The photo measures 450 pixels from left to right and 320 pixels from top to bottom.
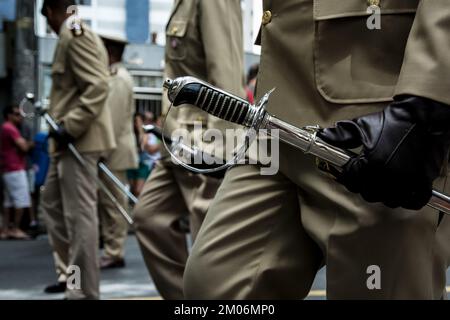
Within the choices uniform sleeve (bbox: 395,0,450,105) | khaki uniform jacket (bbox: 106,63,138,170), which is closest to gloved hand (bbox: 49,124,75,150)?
khaki uniform jacket (bbox: 106,63,138,170)

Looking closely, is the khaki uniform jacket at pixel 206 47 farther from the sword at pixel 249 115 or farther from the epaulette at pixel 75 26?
the sword at pixel 249 115

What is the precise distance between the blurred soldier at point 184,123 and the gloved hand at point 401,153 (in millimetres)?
2078

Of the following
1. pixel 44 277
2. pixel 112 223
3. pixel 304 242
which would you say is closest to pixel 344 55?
pixel 304 242

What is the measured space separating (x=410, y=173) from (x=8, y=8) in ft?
34.5

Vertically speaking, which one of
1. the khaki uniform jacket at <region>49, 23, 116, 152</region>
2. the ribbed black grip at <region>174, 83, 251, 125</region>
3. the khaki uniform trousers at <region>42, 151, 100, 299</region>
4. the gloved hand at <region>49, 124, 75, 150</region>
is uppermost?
the ribbed black grip at <region>174, 83, 251, 125</region>

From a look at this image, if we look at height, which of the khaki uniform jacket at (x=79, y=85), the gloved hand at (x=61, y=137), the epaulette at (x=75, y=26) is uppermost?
the epaulette at (x=75, y=26)

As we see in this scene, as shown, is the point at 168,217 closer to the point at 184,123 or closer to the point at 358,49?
the point at 184,123

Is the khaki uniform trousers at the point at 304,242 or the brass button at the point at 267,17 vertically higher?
the brass button at the point at 267,17

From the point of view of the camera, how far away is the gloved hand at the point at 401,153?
1905 mm

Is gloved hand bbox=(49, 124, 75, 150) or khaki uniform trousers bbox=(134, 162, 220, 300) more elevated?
gloved hand bbox=(49, 124, 75, 150)

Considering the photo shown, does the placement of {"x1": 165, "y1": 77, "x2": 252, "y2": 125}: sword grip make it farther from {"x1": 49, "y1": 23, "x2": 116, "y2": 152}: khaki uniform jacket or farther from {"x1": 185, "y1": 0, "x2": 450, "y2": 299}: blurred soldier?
{"x1": 49, "y1": 23, "x2": 116, "y2": 152}: khaki uniform jacket

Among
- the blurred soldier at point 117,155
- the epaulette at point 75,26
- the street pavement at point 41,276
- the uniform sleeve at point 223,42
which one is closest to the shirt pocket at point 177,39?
the uniform sleeve at point 223,42

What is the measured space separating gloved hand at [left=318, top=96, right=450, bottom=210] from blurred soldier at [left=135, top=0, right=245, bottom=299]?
2078mm

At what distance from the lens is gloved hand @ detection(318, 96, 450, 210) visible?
1.91 metres
